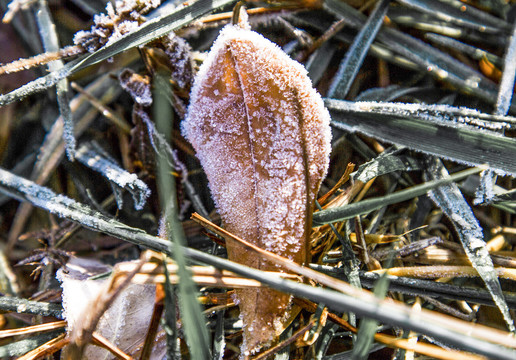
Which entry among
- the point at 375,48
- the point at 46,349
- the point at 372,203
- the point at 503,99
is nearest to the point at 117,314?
the point at 46,349

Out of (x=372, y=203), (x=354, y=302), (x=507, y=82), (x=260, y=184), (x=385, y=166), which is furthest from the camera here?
(x=507, y=82)

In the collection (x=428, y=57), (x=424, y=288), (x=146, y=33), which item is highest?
(x=146, y=33)

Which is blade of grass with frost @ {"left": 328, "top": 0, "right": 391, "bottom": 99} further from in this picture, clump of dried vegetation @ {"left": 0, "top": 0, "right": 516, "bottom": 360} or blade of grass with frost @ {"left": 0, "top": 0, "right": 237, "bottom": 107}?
blade of grass with frost @ {"left": 0, "top": 0, "right": 237, "bottom": 107}

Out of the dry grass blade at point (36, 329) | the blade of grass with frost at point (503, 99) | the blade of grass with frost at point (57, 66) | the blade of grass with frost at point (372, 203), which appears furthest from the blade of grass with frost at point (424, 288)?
the blade of grass with frost at point (57, 66)

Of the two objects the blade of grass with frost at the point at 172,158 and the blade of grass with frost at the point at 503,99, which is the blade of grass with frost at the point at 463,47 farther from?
the blade of grass with frost at the point at 172,158

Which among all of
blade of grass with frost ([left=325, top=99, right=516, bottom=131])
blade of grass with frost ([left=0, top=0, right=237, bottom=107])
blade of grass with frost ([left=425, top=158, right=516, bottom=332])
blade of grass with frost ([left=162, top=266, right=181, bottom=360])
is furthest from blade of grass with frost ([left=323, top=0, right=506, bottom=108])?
blade of grass with frost ([left=162, top=266, right=181, bottom=360])

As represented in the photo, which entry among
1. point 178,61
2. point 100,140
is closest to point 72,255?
point 100,140

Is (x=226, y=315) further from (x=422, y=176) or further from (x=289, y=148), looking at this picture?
(x=422, y=176)

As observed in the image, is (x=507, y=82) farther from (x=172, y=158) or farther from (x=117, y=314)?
(x=117, y=314)
